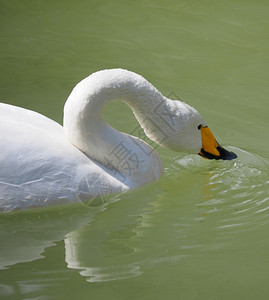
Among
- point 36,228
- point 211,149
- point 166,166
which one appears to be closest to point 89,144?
point 36,228

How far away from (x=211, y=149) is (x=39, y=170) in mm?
1462

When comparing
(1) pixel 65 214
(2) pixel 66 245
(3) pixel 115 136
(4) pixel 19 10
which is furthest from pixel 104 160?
(4) pixel 19 10

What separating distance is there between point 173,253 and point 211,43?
3.79 meters

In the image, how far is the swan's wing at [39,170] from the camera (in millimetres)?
4074

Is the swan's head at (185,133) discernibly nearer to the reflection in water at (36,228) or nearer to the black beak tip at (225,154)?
the black beak tip at (225,154)

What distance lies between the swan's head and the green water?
232mm

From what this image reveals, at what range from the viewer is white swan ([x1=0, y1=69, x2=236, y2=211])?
411 cm

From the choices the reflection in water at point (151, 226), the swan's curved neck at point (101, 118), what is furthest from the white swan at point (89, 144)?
the reflection in water at point (151, 226)

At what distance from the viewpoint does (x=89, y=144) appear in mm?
4445

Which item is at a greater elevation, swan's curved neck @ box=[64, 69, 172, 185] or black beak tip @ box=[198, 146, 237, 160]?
swan's curved neck @ box=[64, 69, 172, 185]

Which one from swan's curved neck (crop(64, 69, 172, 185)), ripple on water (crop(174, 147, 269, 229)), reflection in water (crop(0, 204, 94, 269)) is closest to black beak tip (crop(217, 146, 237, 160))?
ripple on water (crop(174, 147, 269, 229))

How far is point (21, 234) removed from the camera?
13.5 feet

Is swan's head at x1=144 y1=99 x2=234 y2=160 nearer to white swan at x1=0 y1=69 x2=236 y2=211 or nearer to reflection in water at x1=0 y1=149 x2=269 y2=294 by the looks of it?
white swan at x1=0 y1=69 x2=236 y2=211

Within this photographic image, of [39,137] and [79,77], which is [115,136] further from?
[79,77]
